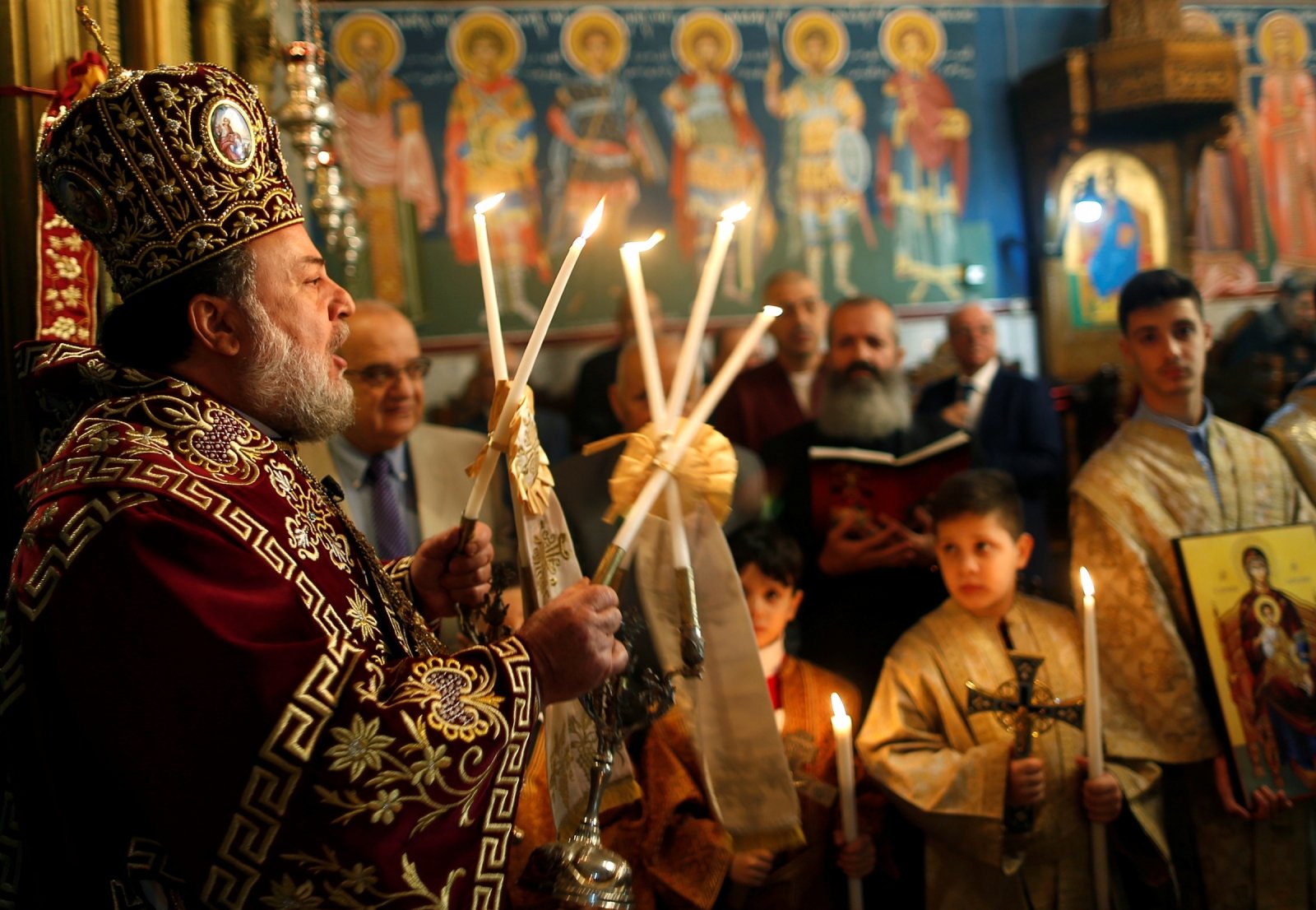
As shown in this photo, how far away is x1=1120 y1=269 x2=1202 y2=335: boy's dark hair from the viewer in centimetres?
333

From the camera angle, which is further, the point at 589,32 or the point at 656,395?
the point at 589,32

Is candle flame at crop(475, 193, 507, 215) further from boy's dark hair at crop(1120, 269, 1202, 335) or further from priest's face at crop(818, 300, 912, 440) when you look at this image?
boy's dark hair at crop(1120, 269, 1202, 335)

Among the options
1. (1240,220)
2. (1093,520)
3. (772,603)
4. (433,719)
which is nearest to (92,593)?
(433,719)

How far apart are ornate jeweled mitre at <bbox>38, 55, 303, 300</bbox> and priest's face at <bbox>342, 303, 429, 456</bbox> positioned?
4.44ft

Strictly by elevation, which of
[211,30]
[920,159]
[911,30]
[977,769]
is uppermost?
[911,30]

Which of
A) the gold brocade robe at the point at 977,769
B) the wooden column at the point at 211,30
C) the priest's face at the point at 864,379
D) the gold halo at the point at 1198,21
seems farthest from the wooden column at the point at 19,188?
the gold halo at the point at 1198,21

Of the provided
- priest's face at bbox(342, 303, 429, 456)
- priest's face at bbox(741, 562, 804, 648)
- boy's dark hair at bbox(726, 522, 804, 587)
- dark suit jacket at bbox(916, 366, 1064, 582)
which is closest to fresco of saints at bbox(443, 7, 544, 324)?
dark suit jacket at bbox(916, 366, 1064, 582)

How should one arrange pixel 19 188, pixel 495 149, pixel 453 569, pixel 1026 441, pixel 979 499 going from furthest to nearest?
pixel 495 149 < pixel 1026 441 < pixel 979 499 < pixel 19 188 < pixel 453 569

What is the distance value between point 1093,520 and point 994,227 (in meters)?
4.10

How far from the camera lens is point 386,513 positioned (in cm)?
313

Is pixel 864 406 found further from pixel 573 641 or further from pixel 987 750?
pixel 573 641

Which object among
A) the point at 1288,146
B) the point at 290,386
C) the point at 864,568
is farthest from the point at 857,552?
the point at 1288,146

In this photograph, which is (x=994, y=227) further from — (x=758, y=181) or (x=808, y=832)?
(x=808, y=832)

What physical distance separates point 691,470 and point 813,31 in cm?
575
